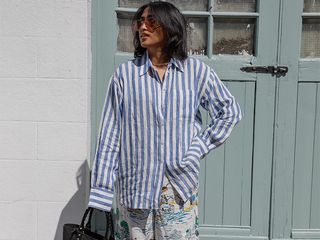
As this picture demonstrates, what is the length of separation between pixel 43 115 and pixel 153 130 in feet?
4.29

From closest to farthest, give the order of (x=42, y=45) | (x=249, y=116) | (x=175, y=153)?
(x=175, y=153) < (x=42, y=45) < (x=249, y=116)

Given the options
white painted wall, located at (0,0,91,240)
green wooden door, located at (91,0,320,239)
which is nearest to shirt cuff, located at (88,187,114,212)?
white painted wall, located at (0,0,91,240)

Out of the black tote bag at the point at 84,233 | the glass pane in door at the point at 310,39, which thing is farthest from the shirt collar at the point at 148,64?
the glass pane in door at the point at 310,39

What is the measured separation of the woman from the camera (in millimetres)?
2588

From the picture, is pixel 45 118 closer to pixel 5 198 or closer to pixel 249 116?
pixel 5 198

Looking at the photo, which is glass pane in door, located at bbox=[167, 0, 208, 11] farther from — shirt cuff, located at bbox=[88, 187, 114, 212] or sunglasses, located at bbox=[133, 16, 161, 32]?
shirt cuff, located at bbox=[88, 187, 114, 212]

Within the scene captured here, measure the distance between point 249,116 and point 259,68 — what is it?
0.33 meters

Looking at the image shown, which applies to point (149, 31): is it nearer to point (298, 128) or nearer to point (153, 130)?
point (153, 130)

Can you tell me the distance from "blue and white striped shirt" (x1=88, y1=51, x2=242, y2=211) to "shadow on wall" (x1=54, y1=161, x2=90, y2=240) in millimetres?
1046

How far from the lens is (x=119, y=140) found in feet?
8.74

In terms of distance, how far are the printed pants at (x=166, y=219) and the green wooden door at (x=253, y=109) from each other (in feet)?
4.00

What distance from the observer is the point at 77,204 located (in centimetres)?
375

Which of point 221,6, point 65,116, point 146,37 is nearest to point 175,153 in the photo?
point 146,37

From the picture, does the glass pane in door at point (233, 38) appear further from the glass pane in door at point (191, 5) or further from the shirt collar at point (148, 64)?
the shirt collar at point (148, 64)
